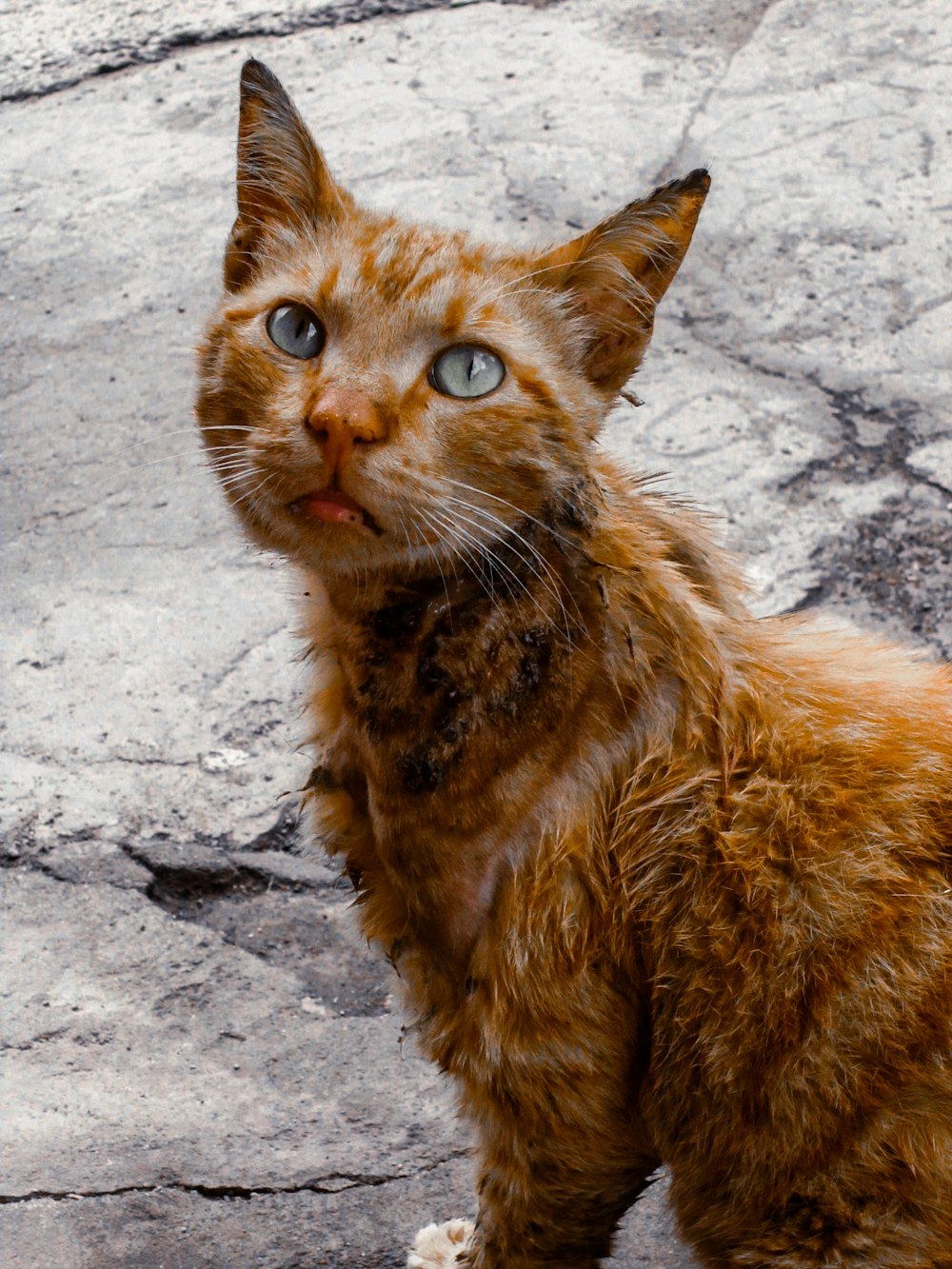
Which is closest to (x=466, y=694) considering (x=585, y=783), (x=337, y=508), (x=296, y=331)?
(x=585, y=783)

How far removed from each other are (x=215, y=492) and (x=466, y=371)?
2.32 meters

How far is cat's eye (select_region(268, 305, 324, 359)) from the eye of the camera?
2.17m

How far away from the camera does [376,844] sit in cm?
231

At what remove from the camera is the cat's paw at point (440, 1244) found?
8.25 feet

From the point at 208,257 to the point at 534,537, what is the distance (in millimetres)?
3586

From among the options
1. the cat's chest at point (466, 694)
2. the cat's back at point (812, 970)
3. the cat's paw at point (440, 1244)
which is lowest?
the cat's paw at point (440, 1244)

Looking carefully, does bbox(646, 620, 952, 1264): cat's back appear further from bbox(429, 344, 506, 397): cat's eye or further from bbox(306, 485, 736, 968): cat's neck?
bbox(429, 344, 506, 397): cat's eye

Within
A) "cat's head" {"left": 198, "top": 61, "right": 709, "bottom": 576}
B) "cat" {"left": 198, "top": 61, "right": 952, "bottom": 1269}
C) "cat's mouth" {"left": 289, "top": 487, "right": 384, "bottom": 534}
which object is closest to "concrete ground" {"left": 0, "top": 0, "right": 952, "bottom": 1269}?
"cat" {"left": 198, "top": 61, "right": 952, "bottom": 1269}

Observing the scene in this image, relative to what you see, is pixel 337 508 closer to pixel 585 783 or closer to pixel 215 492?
pixel 585 783

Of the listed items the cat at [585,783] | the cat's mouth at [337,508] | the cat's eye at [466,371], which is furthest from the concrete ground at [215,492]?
the cat's mouth at [337,508]

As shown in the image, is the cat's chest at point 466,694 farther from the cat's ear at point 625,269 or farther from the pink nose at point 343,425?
the cat's ear at point 625,269

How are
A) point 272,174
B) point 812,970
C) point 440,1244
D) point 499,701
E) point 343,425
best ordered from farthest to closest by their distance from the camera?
point 440,1244 < point 272,174 < point 499,701 < point 812,970 < point 343,425

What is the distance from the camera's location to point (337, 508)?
2023 mm

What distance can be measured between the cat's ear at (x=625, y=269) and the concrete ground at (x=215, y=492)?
2.08ft
